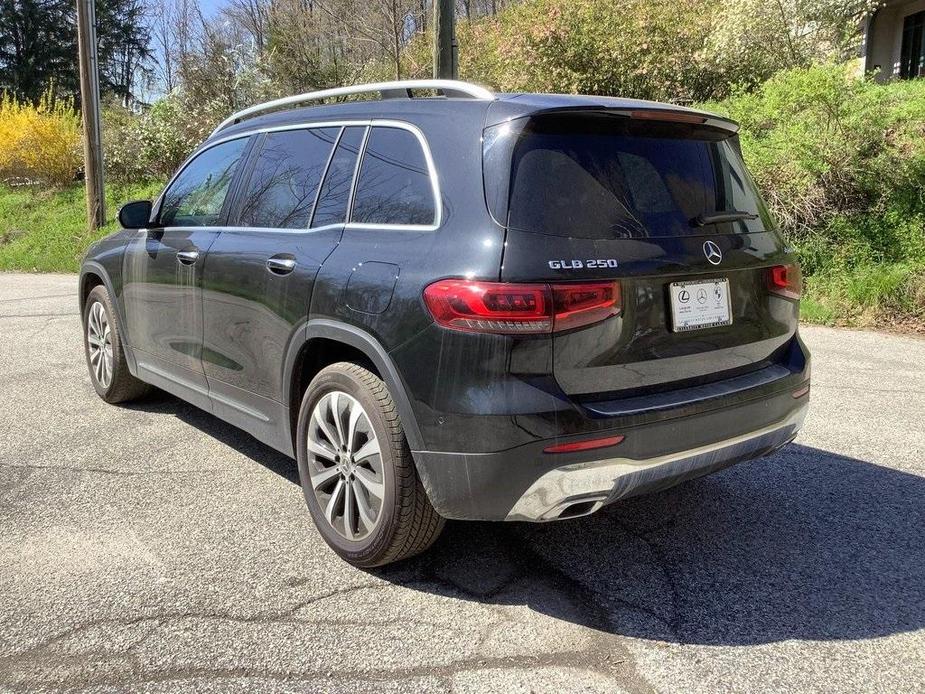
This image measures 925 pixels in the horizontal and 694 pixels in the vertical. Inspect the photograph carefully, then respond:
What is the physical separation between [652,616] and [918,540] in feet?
4.64

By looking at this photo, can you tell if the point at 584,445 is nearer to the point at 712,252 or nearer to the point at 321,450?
the point at 712,252

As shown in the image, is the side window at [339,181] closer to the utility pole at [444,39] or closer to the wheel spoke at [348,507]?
the wheel spoke at [348,507]

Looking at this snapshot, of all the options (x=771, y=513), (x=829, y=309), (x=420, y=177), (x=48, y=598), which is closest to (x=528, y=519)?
(x=420, y=177)

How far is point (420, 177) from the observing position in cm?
305

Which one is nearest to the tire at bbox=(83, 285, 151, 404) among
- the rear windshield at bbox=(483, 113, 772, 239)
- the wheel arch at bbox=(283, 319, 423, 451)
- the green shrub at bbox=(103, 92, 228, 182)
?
the wheel arch at bbox=(283, 319, 423, 451)

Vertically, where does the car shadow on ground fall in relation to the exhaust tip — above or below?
below

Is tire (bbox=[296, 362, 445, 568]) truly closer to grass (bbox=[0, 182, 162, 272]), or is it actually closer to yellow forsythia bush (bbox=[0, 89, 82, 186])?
grass (bbox=[0, 182, 162, 272])

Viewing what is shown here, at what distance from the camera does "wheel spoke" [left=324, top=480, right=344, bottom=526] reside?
3234mm

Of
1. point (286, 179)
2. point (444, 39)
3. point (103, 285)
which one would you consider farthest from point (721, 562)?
point (444, 39)

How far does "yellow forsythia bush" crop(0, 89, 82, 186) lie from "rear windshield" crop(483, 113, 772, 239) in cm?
2244

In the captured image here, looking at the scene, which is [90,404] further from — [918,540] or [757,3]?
[757,3]

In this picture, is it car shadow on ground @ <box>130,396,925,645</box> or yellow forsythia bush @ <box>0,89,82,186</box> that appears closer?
car shadow on ground @ <box>130,396,925,645</box>

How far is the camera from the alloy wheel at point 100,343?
5.38 meters

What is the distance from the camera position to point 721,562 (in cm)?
327
